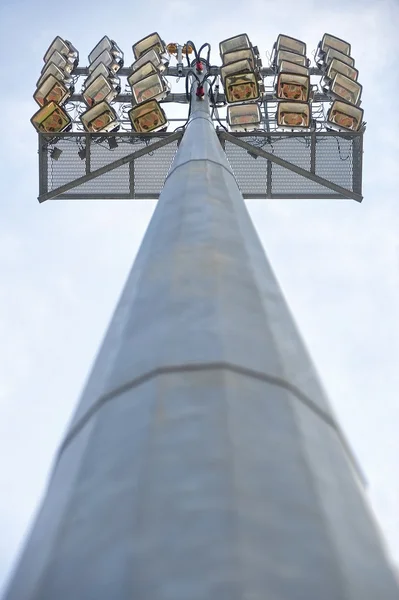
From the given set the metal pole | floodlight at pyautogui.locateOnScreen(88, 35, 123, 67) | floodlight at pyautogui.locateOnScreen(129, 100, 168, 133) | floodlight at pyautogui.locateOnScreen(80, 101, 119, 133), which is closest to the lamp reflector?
floodlight at pyautogui.locateOnScreen(88, 35, 123, 67)

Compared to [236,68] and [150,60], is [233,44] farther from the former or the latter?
[150,60]

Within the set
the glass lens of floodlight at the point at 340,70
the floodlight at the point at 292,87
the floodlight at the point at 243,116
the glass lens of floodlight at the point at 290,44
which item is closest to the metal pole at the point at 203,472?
the floodlight at the point at 243,116

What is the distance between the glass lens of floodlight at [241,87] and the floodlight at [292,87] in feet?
1.75

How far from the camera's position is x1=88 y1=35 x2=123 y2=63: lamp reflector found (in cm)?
1697

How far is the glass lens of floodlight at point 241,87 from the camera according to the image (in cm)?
1402

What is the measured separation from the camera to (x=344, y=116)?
14812mm

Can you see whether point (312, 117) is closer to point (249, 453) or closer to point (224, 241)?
point (224, 241)

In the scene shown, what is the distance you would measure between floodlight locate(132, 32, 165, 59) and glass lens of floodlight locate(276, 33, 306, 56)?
233 centimetres

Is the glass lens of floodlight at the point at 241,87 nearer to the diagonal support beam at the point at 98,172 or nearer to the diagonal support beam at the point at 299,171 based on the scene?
the diagonal support beam at the point at 299,171

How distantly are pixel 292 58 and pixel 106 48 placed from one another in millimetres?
4224

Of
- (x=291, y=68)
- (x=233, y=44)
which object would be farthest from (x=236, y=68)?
(x=291, y=68)

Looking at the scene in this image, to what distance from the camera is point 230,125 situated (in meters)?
14.5

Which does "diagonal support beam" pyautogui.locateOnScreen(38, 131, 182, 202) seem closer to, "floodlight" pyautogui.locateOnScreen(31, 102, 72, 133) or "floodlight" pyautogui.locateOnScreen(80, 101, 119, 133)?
"floodlight" pyautogui.locateOnScreen(80, 101, 119, 133)

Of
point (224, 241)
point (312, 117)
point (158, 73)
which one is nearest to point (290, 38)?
point (312, 117)
